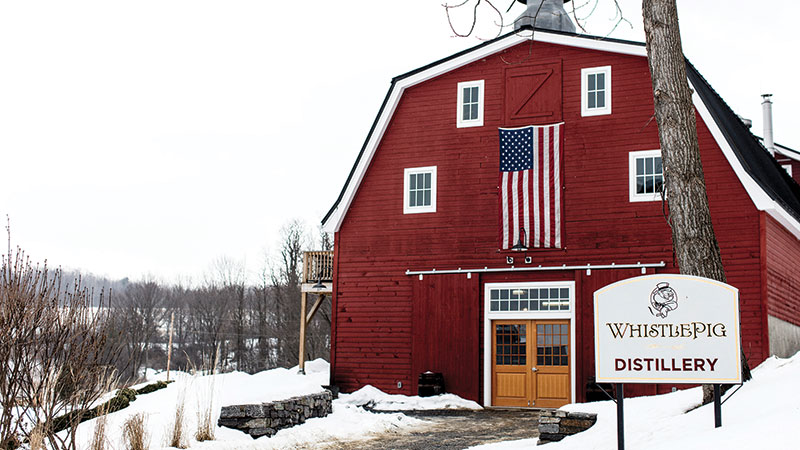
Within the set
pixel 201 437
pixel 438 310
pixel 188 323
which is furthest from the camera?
pixel 188 323

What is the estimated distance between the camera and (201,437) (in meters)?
9.41

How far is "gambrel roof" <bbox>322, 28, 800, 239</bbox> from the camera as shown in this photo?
1480 cm

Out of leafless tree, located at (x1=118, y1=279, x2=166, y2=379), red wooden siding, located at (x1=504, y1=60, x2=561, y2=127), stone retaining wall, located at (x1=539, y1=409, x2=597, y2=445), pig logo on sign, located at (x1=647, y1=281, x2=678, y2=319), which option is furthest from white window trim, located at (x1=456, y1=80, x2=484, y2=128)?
leafless tree, located at (x1=118, y1=279, x2=166, y2=379)

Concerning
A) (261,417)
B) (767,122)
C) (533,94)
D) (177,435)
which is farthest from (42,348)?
(767,122)

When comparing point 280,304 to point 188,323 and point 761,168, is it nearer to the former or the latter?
point 188,323

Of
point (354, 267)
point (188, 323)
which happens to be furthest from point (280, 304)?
point (354, 267)

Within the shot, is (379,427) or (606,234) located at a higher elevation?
(606,234)

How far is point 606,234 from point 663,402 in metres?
7.45

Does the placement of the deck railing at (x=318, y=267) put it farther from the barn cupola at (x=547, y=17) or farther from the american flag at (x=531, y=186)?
the barn cupola at (x=547, y=17)

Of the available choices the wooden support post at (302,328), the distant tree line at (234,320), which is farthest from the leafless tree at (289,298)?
the wooden support post at (302,328)

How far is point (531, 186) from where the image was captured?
16703 mm

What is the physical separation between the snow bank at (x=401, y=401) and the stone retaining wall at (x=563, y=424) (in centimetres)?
705

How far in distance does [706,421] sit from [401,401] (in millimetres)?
10360

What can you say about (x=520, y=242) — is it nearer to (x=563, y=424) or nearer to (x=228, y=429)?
(x=563, y=424)
